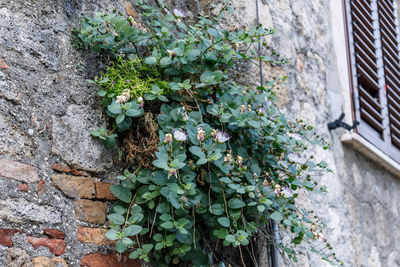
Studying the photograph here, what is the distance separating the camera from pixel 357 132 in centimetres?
317

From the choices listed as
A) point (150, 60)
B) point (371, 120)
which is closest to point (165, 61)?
point (150, 60)

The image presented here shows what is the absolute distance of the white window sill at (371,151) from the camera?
3078 millimetres

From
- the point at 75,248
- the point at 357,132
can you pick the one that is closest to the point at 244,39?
the point at 75,248

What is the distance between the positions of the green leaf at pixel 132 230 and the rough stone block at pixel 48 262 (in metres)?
0.21

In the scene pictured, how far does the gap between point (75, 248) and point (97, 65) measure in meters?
0.69

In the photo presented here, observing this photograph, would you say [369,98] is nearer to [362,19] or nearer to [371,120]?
[371,120]

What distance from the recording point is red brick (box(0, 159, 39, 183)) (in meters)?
1.56

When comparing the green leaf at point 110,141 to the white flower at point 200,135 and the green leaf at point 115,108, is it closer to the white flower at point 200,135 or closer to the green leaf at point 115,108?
the green leaf at point 115,108

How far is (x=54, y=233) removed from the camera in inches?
63.0

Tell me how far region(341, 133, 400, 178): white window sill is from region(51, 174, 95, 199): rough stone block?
5.93ft

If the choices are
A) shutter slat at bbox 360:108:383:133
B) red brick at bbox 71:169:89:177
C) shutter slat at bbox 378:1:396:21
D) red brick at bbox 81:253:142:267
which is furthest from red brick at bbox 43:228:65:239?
shutter slat at bbox 378:1:396:21

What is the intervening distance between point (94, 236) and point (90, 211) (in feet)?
0.28

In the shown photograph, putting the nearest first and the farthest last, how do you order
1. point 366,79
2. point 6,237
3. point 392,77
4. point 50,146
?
point 6,237, point 50,146, point 366,79, point 392,77

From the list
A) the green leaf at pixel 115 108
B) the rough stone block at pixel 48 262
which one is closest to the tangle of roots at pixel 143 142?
the green leaf at pixel 115 108
